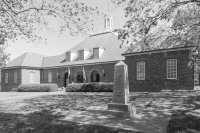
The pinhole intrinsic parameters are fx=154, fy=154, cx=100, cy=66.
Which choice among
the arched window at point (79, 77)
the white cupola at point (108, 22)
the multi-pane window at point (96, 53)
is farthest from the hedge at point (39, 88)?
the white cupola at point (108, 22)

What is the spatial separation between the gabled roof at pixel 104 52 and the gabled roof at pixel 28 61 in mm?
1151

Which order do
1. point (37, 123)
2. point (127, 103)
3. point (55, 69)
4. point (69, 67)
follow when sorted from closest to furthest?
point (37, 123), point (127, 103), point (69, 67), point (55, 69)

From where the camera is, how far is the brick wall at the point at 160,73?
1530 cm

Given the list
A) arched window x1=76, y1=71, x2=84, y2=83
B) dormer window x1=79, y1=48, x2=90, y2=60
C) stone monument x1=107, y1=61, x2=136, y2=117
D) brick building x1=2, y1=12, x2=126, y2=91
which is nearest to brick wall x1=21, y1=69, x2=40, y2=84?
brick building x1=2, y1=12, x2=126, y2=91

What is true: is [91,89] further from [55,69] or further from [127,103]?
[127,103]

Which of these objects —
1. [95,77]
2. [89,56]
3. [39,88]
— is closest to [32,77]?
[39,88]

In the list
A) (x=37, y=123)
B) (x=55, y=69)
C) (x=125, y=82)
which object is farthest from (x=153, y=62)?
(x=55, y=69)

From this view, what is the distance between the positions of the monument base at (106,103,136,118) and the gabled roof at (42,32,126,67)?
13409 mm

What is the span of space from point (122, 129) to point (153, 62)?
13.4 meters

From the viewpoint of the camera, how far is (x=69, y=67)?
25016 millimetres

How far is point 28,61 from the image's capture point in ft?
91.8

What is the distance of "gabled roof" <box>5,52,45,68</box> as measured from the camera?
27031mm

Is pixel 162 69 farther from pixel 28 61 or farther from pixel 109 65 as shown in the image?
pixel 28 61

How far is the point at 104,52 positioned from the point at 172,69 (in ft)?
33.4
